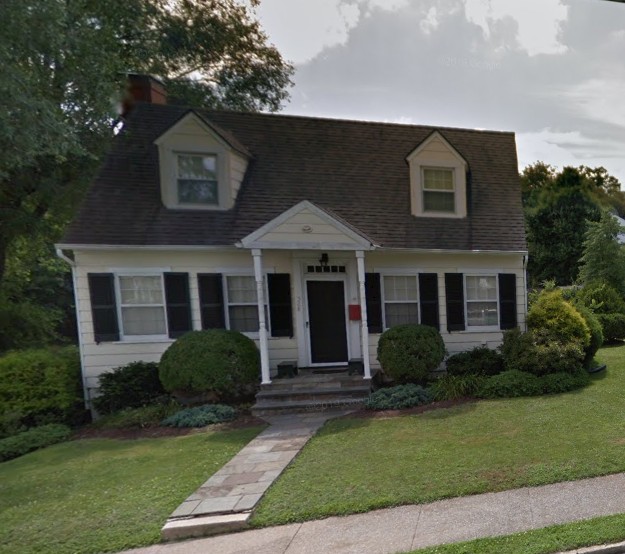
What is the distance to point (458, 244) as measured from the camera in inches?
368

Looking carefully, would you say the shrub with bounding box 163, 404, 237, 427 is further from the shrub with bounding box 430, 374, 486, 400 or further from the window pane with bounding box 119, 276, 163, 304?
the shrub with bounding box 430, 374, 486, 400

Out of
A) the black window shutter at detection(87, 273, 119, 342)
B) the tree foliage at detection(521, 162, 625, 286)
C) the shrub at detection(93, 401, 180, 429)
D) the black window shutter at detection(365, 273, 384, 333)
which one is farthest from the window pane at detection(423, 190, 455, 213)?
the tree foliage at detection(521, 162, 625, 286)

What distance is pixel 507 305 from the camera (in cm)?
948

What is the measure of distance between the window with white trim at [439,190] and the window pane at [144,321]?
730 centimetres

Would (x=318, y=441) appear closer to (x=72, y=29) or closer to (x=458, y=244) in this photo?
(x=458, y=244)

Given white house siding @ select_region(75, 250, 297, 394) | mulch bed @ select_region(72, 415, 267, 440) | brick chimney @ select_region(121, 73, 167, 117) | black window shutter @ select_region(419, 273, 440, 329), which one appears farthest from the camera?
brick chimney @ select_region(121, 73, 167, 117)

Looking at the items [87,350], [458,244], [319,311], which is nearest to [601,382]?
[458,244]

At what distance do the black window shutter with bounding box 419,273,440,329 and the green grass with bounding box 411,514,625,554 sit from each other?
623 cm

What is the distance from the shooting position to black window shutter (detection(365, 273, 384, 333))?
9.06m

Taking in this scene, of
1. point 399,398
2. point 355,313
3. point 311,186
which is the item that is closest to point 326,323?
point 355,313

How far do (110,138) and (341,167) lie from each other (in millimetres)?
6537

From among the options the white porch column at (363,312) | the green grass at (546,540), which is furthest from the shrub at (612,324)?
the green grass at (546,540)

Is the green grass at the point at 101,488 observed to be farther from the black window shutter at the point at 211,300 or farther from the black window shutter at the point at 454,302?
the black window shutter at the point at 454,302

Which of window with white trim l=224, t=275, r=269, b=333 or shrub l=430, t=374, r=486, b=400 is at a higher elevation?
window with white trim l=224, t=275, r=269, b=333
